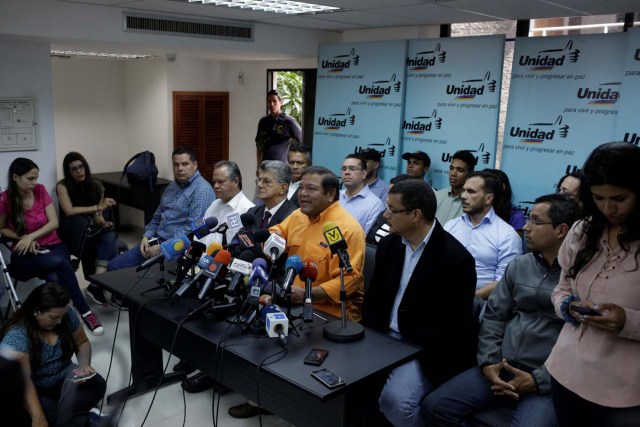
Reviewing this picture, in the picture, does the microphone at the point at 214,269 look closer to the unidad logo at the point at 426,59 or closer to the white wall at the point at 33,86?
the white wall at the point at 33,86

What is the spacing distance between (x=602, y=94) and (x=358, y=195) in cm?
208

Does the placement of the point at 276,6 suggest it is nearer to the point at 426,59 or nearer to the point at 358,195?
the point at 426,59

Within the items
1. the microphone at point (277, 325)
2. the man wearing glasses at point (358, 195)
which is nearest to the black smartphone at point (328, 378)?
the microphone at point (277, 325)

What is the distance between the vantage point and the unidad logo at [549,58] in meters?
4.55

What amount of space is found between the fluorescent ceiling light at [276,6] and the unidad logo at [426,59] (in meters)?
1.09

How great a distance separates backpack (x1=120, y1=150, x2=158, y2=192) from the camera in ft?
21.3

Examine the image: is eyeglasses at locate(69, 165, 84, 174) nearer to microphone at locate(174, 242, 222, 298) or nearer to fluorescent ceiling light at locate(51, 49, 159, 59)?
fluorescent ceiling light at locate(51, 49, 159, 59)

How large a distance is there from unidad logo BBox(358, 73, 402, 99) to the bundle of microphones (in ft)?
10.8

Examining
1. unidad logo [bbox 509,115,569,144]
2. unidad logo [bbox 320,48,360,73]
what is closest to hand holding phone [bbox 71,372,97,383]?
unidad logo [bbox 509,115,569,144]

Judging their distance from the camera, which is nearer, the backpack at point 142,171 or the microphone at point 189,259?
the microphone at point 189,259

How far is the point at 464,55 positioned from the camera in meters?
5.19

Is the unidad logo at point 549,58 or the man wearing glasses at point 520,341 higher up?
the unidad logo at point 549,58

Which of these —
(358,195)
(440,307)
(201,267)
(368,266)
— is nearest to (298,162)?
(358,195)

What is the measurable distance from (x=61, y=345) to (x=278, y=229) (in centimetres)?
131
